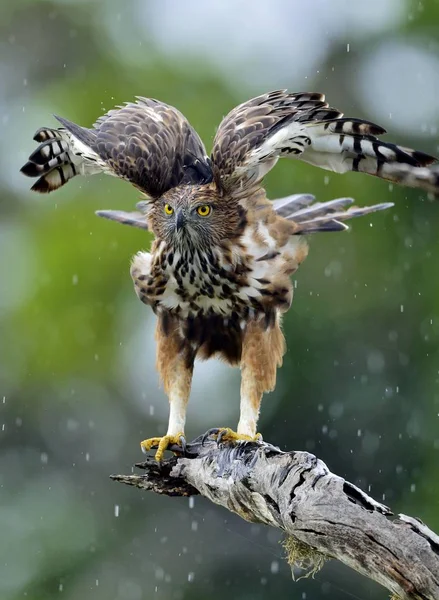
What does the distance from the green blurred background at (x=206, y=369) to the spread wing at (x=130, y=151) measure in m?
5.11

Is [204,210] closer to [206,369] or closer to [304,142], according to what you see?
[304,142]

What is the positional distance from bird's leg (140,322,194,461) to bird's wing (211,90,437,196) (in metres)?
0.88

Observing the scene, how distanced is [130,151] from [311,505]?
77.3 inches

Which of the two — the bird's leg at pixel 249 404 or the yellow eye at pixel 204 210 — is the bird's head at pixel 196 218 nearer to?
the yellow eye at pixel 204 210

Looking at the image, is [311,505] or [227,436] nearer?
[311,505]

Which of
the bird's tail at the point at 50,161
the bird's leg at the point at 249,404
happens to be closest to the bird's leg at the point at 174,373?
the bird's leg at the point at 249,404

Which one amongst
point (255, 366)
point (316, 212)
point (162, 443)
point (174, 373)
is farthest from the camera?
point (316, 212)

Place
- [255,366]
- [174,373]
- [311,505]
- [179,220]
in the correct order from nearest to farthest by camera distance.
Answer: [311,505] → [179,220] → [255,366] → [174,373]

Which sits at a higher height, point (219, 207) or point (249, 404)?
point (219, 207)

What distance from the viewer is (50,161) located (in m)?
5.59

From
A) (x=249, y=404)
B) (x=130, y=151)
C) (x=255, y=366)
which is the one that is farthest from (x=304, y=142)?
(x=249, y=404)

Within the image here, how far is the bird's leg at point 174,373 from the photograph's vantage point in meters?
5.79

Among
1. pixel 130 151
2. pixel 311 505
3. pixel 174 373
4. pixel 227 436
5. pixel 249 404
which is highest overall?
pixel 130 151

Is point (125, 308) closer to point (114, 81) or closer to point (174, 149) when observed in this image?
point (114, 81)
